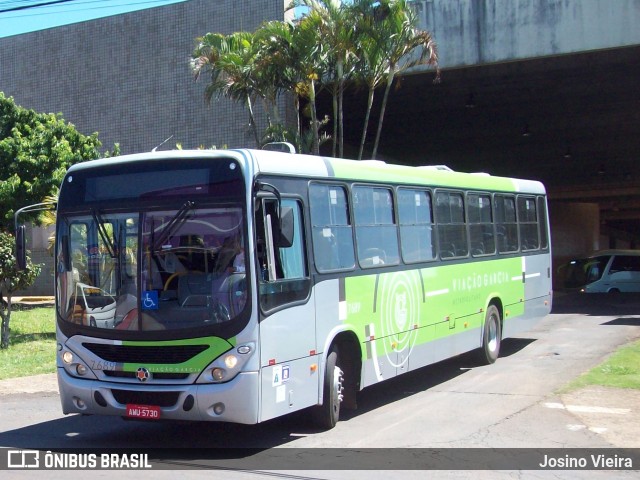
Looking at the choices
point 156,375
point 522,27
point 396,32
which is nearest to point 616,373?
point 156,375

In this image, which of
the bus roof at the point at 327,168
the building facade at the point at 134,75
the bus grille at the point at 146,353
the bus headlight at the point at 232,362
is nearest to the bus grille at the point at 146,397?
the bus grille at the point at 146,353

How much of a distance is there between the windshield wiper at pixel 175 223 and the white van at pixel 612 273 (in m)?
24.2

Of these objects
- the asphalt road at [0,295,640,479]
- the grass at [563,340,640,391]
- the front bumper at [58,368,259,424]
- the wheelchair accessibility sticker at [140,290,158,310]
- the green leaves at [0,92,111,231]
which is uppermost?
the green leaves at [0,92,111,231]

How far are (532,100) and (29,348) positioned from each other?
17.7m

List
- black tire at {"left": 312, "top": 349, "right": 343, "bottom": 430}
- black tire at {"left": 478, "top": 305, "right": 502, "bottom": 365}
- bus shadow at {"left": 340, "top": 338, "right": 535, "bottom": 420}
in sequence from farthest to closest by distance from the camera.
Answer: black tire at {"left": 478, "top": 305, "right": 502, "bottom": 365} → bus shadow at {"left": 340, "top": 338, "right": 535, "bottom": 420} → black tire at {"left": 312, "top": 349, "right": 343, "bottom": 430}

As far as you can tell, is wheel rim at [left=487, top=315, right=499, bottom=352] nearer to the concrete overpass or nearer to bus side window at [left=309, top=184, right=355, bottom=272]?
bus side window at [left=309, top=184, right=355, bottom=272]

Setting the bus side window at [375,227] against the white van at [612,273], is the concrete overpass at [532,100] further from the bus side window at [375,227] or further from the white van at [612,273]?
the bus side window at [375,227]

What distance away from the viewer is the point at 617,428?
29.9 ft

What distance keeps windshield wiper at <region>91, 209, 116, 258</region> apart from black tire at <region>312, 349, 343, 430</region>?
2620mm

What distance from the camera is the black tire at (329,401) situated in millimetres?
9023

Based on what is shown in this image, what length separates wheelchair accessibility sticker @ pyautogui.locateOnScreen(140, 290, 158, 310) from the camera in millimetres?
8031

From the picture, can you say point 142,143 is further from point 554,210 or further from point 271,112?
point 554,210

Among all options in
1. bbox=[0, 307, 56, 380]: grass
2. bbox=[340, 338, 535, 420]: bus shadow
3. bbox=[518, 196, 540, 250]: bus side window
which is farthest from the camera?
bbox=[518, 196, 540, 250]: bus side window

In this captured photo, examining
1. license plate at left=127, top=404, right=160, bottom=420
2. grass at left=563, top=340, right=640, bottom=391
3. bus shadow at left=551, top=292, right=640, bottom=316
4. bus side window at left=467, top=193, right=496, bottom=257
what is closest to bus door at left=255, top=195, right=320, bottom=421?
license plate at left=127, top=404, right=160, bottom=420
